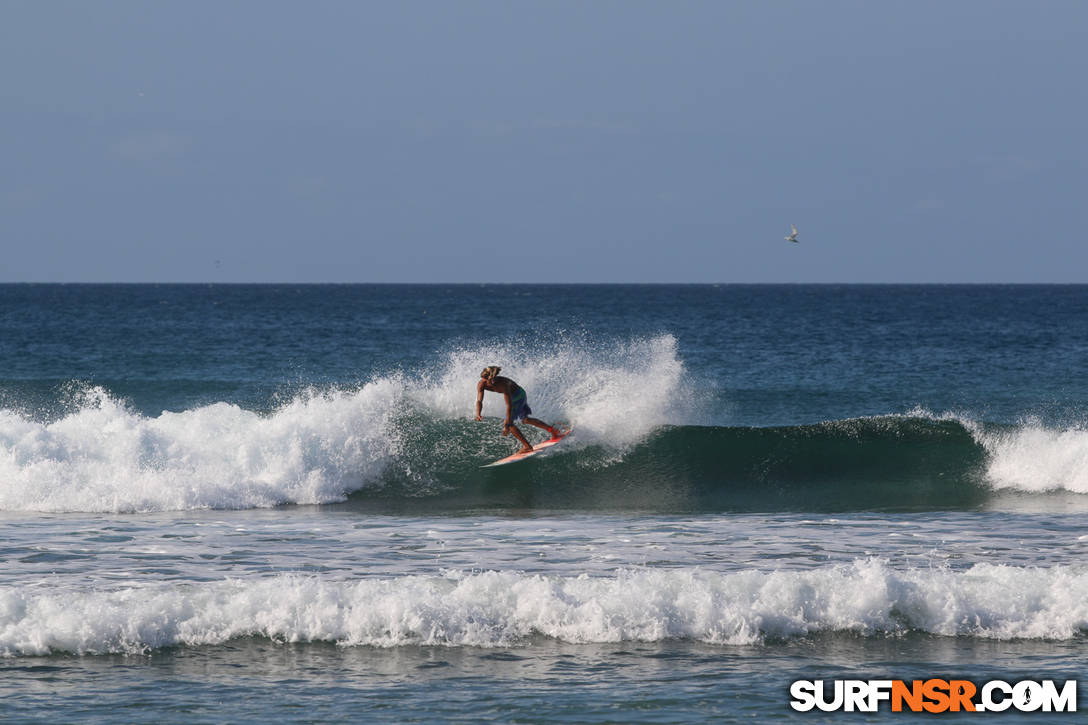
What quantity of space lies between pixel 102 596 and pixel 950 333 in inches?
2142

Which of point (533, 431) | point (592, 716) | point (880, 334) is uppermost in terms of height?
point (880, 334)

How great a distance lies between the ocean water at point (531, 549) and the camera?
28.5ft

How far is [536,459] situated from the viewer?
62.1 ft

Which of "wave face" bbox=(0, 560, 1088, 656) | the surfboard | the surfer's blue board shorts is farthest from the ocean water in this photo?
the surfer's blue board shorts

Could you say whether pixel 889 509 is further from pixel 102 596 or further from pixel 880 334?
pixel 880 334

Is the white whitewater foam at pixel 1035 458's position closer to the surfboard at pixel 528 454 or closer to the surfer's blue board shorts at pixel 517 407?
the surfboard at pixel 528 454

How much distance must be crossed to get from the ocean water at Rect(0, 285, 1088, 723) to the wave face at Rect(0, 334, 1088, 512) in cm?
6

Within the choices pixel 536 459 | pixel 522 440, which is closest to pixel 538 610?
pixel 522 440

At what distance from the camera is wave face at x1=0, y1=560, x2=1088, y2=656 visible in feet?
31.3

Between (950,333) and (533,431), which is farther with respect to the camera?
(950,333)

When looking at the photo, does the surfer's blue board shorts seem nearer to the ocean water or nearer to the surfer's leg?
the surfer's leg

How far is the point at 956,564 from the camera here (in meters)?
11.9

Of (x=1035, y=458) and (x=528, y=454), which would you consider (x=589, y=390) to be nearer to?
(x=528, y=454)

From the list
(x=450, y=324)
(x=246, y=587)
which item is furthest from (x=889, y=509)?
(x=450, y=324)
